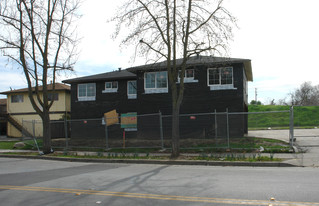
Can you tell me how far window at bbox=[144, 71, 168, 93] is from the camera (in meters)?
21.2

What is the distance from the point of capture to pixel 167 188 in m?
6.95

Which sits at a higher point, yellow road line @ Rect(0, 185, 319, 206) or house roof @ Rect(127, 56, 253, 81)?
house roof @ Rect(127, 56, 253, 81)

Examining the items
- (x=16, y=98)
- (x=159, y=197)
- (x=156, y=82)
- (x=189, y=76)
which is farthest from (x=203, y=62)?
(x=16, y=98)

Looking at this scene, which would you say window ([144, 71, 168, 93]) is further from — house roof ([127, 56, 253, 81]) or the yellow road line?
the yellow road line

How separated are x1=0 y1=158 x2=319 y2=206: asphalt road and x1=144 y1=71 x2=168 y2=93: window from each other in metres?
12.2

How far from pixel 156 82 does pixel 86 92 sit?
313 inches

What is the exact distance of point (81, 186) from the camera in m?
7.49

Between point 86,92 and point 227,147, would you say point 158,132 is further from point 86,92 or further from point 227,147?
point 86,92

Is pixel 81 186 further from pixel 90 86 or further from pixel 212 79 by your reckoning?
pixel 90 86

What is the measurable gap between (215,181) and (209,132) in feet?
39.2

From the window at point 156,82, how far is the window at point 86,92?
6572mm

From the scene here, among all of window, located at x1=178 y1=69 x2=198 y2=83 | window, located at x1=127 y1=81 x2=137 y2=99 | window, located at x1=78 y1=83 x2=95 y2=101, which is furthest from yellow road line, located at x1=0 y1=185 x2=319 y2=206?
window, located at x1=78 y1=83 x2=95 y2=101

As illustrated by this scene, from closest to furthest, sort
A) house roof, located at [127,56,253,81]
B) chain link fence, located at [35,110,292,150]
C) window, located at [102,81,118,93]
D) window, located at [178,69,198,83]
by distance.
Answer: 1. chain link fence, located at [35,110,292,150]
2. house roof, located at [127,56,253,81]
3. window, located at [178,69,198,83]
4. window, located at [102,81,118,93]

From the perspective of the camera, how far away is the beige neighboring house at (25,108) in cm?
3259
